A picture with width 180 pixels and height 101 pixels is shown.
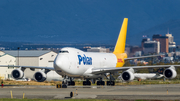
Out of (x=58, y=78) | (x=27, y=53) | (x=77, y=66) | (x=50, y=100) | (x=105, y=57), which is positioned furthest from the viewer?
(x=27, y=53)

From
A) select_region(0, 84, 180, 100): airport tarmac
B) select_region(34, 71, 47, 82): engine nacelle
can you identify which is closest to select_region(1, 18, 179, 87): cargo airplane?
select_region(34, 71, 47, 82): engine nacelle

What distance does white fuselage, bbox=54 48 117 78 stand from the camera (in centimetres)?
4262

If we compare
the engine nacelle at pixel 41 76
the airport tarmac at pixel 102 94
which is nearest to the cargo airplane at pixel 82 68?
the engine nacelle at pixel 41 76

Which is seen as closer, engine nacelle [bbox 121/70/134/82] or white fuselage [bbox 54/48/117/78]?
white fuselage [bbox 54/48/117/78]

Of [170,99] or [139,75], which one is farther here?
[139,75]

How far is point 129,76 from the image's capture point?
45500 mm

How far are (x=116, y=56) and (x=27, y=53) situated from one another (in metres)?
42.1

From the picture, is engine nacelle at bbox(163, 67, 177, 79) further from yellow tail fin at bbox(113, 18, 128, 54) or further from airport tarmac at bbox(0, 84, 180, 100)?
yellow tail fin at bbox(113, 18, 128, 54)

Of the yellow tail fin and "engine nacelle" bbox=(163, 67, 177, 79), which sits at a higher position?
the yellow tail fin

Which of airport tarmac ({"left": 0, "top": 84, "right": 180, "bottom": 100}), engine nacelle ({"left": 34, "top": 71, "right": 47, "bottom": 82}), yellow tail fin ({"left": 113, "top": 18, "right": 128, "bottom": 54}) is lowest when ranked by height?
airport tarmac ({"left": 0, "top": 84, "right": 180, "bottom": 100})

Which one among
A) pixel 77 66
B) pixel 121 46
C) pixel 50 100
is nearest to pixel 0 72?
pixel 121 46

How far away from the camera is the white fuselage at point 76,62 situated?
4262cm

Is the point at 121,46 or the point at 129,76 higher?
the point at 121,46

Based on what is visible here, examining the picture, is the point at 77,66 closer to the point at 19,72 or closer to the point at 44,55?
the point at 19,72
